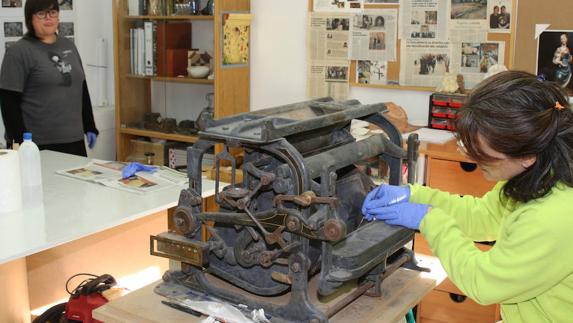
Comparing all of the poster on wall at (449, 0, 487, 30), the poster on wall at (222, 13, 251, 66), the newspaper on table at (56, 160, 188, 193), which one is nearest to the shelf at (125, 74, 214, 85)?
the poster on wall at (222, 13, 251, 66)

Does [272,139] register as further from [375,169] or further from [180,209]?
[375,169]

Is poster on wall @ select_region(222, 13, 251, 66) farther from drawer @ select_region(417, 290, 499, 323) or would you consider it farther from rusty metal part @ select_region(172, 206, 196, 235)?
rusty metal part @ select_region(172, 206, 196, 235)

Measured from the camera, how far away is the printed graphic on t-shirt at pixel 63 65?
360 cm

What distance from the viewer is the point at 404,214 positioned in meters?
1.58

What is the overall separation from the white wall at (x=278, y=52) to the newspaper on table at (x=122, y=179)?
1420 millimetres

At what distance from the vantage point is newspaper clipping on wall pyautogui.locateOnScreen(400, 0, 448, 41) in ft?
11.7

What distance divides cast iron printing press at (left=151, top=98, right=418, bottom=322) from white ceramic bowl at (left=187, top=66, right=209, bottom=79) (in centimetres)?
266

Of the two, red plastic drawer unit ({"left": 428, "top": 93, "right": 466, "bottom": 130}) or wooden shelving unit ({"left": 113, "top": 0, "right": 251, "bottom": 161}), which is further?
wooden shelving unit ({"left": 113, "top": 0, "right": 251, "bottom": 161})

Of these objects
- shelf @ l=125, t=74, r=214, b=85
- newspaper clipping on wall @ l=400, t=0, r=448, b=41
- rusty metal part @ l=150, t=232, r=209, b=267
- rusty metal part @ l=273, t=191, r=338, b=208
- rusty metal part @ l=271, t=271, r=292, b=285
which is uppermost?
newspaper clipping on wall @ l=400, t=0, r=448, b=41

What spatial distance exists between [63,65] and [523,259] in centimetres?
288

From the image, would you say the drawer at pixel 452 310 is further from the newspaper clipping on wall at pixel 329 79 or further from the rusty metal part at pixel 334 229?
the rusty metal part at pixel 334 229

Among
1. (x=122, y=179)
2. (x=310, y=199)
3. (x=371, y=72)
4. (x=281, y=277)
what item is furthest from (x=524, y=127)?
(x=371, y=72)

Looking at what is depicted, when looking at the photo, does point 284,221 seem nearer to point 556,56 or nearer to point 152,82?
point 556,56

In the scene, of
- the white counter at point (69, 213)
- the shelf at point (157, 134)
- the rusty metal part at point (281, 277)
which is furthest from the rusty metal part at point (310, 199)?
the shelf at point (157, 134)
